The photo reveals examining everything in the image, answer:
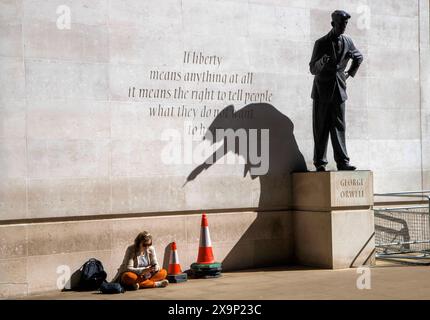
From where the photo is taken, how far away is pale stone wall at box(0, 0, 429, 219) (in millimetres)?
10305

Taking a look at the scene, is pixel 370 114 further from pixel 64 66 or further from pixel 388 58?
pixel 64 66

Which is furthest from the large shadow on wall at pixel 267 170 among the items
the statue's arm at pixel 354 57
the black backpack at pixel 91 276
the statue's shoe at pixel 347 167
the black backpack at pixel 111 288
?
the black backpack at pixel 111 288

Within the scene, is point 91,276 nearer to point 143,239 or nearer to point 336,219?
point 143,239

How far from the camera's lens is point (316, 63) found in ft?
39.5

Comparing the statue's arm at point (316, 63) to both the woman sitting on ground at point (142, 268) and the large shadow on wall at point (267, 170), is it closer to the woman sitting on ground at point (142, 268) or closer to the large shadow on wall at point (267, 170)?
the large shadow on wall at point (267, 170)

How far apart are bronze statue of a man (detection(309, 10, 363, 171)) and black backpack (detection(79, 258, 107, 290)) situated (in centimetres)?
435

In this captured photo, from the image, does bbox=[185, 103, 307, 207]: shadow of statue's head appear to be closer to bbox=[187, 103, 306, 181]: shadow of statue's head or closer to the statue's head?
bbox=[187, 103, 306, 181]: shadow of statue's head

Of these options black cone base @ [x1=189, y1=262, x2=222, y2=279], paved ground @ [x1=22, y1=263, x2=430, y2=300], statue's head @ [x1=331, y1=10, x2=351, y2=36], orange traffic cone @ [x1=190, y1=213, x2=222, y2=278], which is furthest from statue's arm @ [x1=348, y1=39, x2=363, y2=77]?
black cone base @ [x1=189, y1=262, x2=222, y2=279]

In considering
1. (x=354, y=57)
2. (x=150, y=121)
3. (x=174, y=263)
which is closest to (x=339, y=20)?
(x=354, y=57)

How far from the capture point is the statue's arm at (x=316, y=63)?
39.3 feet

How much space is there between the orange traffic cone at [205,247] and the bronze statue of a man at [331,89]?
2424 mm

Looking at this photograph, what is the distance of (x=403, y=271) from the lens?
1130 centimetres

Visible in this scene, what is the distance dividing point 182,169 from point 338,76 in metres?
3.23

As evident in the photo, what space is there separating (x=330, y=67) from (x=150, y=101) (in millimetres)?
3232
